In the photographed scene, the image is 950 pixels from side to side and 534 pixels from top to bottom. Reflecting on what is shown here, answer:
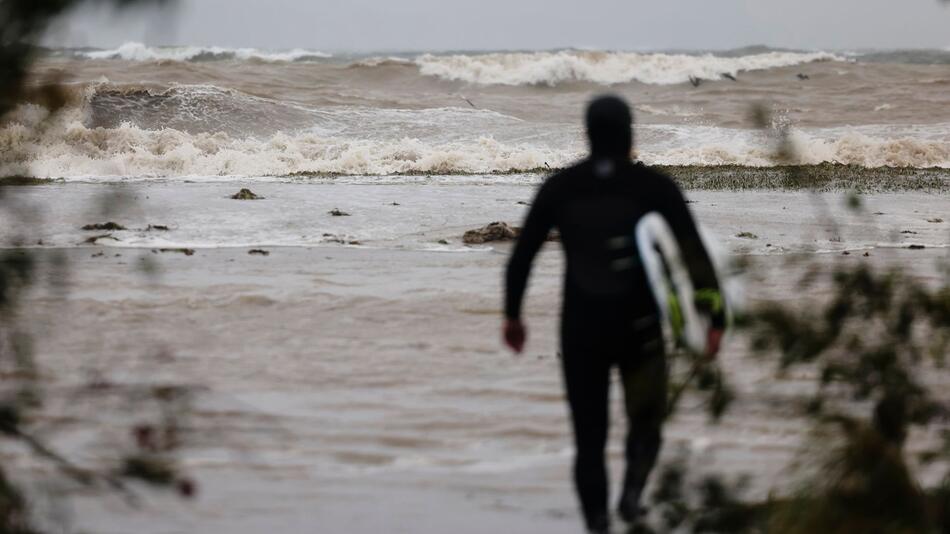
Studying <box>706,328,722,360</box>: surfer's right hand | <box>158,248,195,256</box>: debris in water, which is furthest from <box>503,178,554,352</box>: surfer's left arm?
<box>158,248,195,256</box>: debris in water

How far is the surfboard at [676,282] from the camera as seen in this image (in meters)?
4.33

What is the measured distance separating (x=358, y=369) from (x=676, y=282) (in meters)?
4.30

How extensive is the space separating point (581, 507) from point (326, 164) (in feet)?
76.9

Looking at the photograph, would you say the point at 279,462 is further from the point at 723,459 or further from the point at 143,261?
the point at 143,261

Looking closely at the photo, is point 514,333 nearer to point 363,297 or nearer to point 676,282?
point 676,282

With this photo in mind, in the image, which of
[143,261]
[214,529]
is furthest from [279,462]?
[143,261]

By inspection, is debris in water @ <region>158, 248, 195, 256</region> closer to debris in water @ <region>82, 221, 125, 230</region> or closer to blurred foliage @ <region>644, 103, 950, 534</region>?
debris in water @ <region>82, 221, 125, 230</region>

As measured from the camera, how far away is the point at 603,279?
5266 millimetres

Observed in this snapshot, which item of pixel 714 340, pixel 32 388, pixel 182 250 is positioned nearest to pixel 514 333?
pixel 714 340

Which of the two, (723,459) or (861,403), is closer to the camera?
(861,403)

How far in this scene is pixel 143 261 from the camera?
414 centimetres

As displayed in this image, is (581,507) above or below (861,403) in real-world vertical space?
below

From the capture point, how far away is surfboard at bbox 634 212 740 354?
4.33m

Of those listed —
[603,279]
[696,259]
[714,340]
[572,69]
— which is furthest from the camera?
[572,69]
